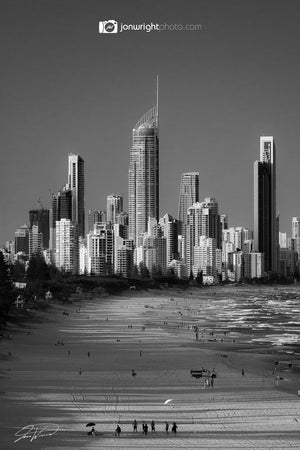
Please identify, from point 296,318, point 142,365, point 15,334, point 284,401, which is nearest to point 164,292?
point 296,318

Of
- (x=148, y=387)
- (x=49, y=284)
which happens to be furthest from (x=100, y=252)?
(x=148, y=387)
